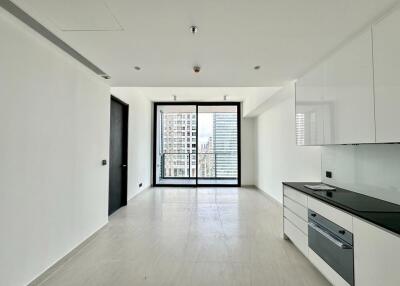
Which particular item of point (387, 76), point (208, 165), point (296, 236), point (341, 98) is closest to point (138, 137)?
point (208, 165)

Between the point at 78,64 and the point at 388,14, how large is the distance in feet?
11.1

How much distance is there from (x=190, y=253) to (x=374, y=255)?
1.99 m

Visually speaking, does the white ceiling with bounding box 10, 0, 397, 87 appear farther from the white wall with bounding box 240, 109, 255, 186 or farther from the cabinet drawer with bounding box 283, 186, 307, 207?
the white wall with bounding box 240, 109, 255, 186

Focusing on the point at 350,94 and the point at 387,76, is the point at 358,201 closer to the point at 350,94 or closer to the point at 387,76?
the point at 350,94

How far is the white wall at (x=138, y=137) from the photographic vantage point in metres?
5.54

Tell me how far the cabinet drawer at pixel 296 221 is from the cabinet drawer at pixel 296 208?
5 cm

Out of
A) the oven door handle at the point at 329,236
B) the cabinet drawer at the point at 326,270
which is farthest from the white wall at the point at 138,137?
the cabinet drawer at the point at 326,270

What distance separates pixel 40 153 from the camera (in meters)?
2.28

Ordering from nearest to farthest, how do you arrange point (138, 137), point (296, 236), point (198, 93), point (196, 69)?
point (296, 236) → point (196, 69) → point (138, 137) → point (198, 93)

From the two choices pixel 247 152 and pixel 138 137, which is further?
pixel 247 152

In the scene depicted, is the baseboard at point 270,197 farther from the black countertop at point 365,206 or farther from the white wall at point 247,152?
the black countertop at point 365,206

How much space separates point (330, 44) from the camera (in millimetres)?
2391

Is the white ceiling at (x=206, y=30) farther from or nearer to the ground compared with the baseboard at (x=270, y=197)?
farther from the ground

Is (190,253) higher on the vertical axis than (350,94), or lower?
lower
